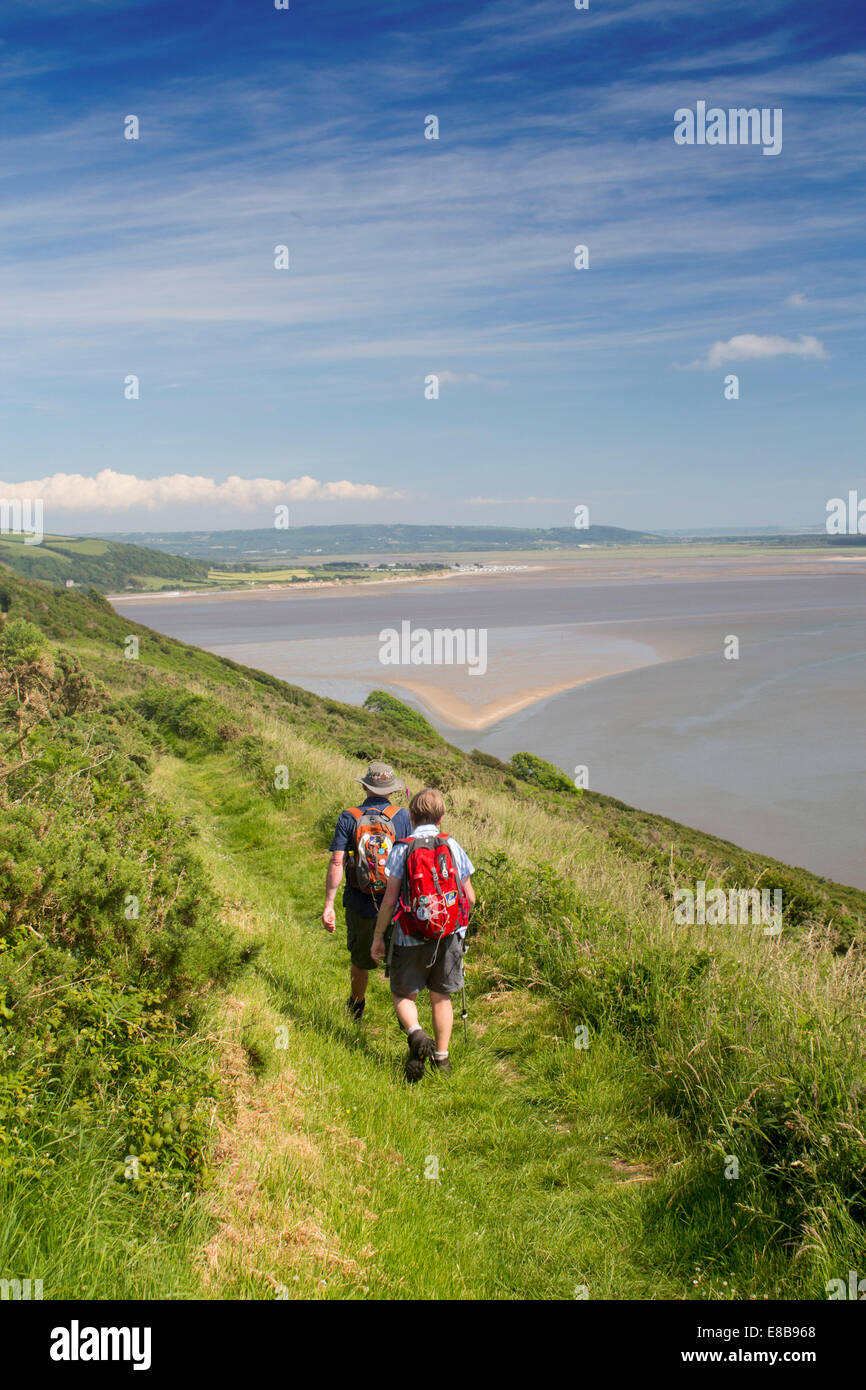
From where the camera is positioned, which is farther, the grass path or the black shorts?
the black shorts

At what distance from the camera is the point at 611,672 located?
4447cm

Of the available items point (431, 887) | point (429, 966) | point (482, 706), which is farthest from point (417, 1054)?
point (482, 706)

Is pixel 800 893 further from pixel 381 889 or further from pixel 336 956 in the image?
pixel 381 889

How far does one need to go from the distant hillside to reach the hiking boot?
122969 mm

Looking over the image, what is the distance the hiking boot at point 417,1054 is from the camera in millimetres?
4500

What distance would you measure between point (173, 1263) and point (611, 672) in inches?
1697

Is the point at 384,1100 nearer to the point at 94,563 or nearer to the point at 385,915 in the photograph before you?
the point at 385,915

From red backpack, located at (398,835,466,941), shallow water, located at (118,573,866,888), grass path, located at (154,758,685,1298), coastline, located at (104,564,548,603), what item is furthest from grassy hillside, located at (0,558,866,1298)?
coastline, located at (104,564,548,603)

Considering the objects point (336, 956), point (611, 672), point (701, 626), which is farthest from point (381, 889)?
point (701, 626)

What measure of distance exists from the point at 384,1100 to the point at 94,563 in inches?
6347

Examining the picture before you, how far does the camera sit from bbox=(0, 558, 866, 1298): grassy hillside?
2916mm

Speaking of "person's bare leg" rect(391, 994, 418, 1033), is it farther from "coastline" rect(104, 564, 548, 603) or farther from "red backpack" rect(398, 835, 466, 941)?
"coastline" rect(104, 564, 548, 603)

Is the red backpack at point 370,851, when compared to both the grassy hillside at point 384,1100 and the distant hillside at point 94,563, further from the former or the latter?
the distant hillside at point 94,563
